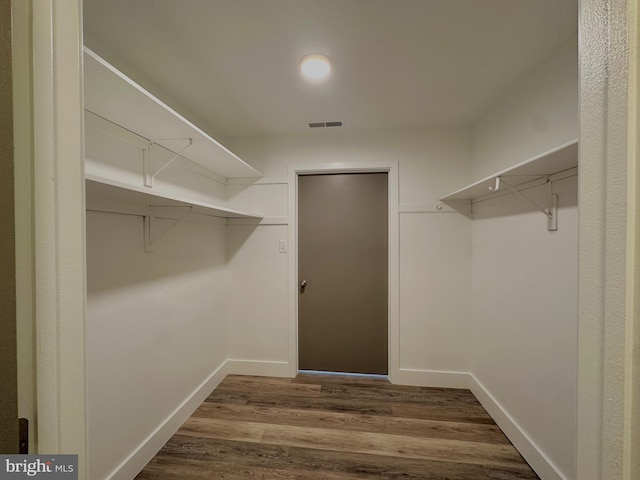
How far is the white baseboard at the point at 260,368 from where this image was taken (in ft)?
8.27

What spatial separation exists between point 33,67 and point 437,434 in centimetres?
251

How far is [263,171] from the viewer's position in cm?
256

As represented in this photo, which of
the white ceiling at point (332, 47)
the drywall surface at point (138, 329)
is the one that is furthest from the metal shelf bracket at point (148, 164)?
the white ceiling at point (332, 47)

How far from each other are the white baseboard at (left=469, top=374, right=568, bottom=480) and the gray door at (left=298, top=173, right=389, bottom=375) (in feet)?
2.72

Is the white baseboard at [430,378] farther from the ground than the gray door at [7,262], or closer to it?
closer to it

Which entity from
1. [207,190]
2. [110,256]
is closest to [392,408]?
[110,256]

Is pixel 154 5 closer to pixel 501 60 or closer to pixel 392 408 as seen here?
pixel 501 60

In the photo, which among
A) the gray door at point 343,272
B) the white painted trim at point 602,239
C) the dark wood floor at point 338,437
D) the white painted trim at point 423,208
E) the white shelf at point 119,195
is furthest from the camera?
the gray door at point 343,272

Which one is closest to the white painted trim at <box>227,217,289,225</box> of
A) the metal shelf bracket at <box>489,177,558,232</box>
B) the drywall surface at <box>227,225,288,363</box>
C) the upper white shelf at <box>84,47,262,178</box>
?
the drywall surface at <box>227,225,288,363</box>

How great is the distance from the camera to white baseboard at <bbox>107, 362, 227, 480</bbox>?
1.40 m

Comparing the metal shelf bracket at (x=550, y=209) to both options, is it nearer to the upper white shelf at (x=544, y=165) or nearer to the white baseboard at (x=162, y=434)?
the upper white shelf at (x=544, y=165)

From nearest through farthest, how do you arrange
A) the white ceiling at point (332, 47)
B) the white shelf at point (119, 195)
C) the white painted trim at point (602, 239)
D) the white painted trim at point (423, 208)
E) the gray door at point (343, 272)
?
1. the white painted trim at point (602, 239)
2. the white shelf at point (119, 195)
3. the white ceiling at point (332, 47)
4. the white painted trim at point (423, 208)
5. the gray door at point (343, 272)

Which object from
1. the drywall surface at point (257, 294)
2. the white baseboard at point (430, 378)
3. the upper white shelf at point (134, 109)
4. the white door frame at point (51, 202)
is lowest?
the white baseboard at point (430, 378)

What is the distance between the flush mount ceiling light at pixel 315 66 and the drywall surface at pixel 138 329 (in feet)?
4.33
